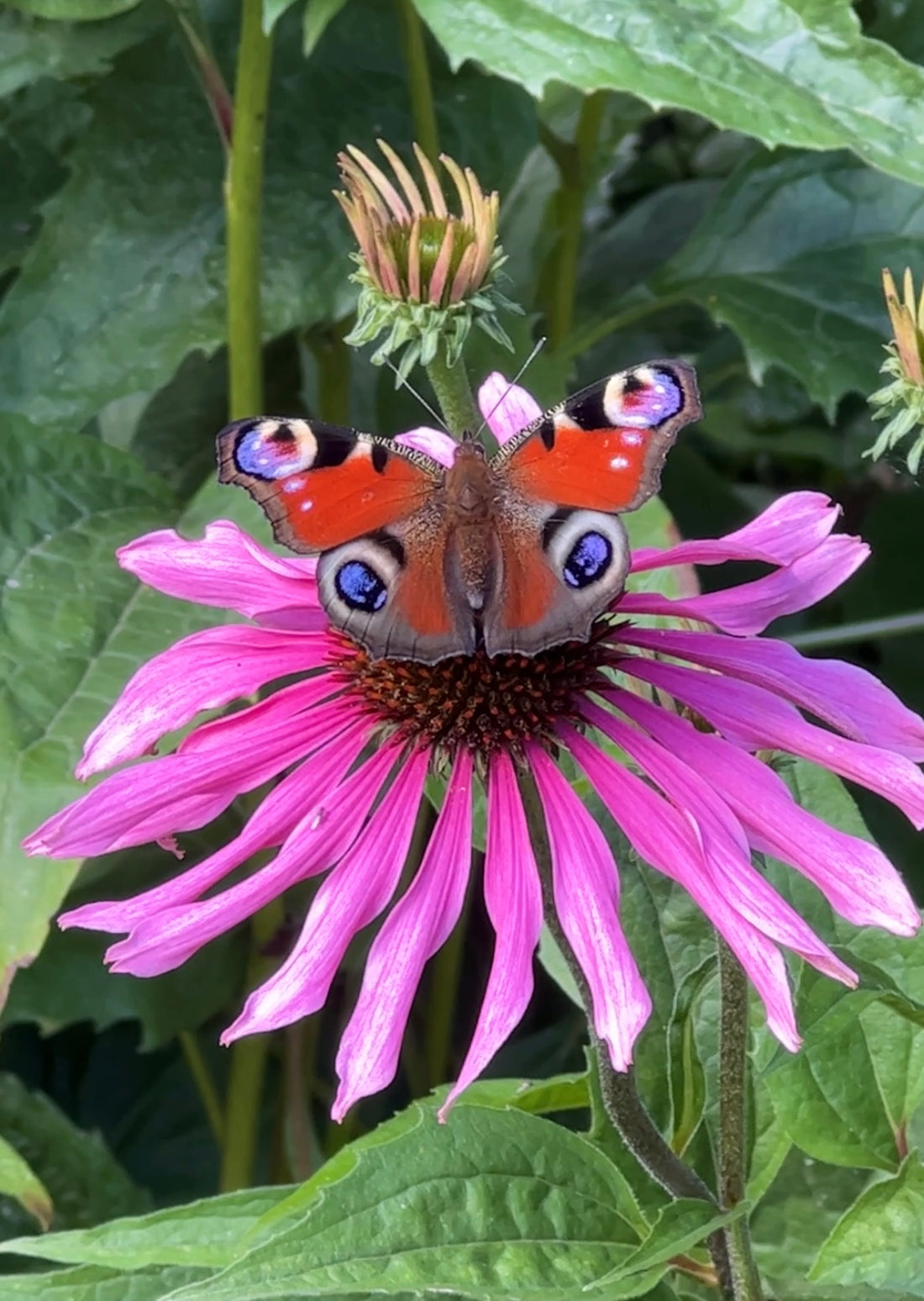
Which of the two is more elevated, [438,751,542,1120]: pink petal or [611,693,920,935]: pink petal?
[611,693,920,935]: pink petal

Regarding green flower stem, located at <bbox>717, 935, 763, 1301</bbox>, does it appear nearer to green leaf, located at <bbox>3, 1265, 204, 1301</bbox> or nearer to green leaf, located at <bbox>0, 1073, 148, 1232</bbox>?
green leaf, located at <bbox>3, 1265, 204, 1301</bbox>

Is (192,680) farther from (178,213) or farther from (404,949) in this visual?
(178,213)

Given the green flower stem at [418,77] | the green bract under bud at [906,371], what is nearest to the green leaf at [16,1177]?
the green bract under bud at [906,371]

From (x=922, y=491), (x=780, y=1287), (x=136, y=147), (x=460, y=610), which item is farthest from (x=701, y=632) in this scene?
(x=922, y=491)

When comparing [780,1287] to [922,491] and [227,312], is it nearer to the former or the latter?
[227,312]

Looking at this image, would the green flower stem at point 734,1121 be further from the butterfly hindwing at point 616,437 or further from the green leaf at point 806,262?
the green leaf at point 806,262

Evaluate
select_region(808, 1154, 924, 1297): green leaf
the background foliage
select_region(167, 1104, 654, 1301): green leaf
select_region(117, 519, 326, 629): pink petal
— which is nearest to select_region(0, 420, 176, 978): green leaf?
the background foliage

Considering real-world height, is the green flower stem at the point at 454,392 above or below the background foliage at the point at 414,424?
above
